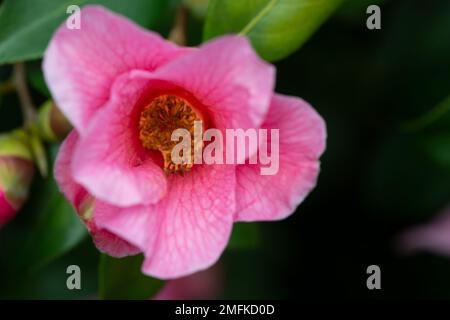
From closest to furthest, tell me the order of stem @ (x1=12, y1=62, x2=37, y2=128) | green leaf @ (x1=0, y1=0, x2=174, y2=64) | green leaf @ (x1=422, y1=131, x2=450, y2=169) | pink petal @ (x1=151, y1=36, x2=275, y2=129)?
pink petal @ (x1=151, y1=36, x2=275, y2=129) < green leaf @ (x1=0, y1=0, x2=174, y2=64) < stem @ (x1=12, y1=62, x2=37, y2=128) < green leaf @ (x1=422, y1=131, x2=450, y2=169)

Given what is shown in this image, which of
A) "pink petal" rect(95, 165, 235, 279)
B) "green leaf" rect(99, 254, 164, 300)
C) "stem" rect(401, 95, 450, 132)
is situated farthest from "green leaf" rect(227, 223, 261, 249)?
"stem" rect(401, 95, 450, 132)

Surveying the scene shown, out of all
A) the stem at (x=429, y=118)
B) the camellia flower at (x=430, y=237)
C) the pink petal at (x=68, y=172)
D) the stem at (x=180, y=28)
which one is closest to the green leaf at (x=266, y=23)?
the stem at (x=180, y=28)

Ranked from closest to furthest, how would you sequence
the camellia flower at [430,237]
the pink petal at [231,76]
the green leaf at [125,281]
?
the pink petal at [231,76] → the green leaf at [125,281] → the camellia flower at [430,237]

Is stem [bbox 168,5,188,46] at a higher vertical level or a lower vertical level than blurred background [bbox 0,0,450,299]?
higher

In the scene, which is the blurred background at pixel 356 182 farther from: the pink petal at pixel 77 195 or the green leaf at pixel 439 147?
the pink petal at pixel 77 195

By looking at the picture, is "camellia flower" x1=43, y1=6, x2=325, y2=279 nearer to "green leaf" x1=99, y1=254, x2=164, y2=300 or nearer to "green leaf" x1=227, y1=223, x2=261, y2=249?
"green leaf" x1=99, y1=254, x2=164, y2=300

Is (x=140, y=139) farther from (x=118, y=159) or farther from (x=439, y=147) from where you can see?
(x=439, y=147)
